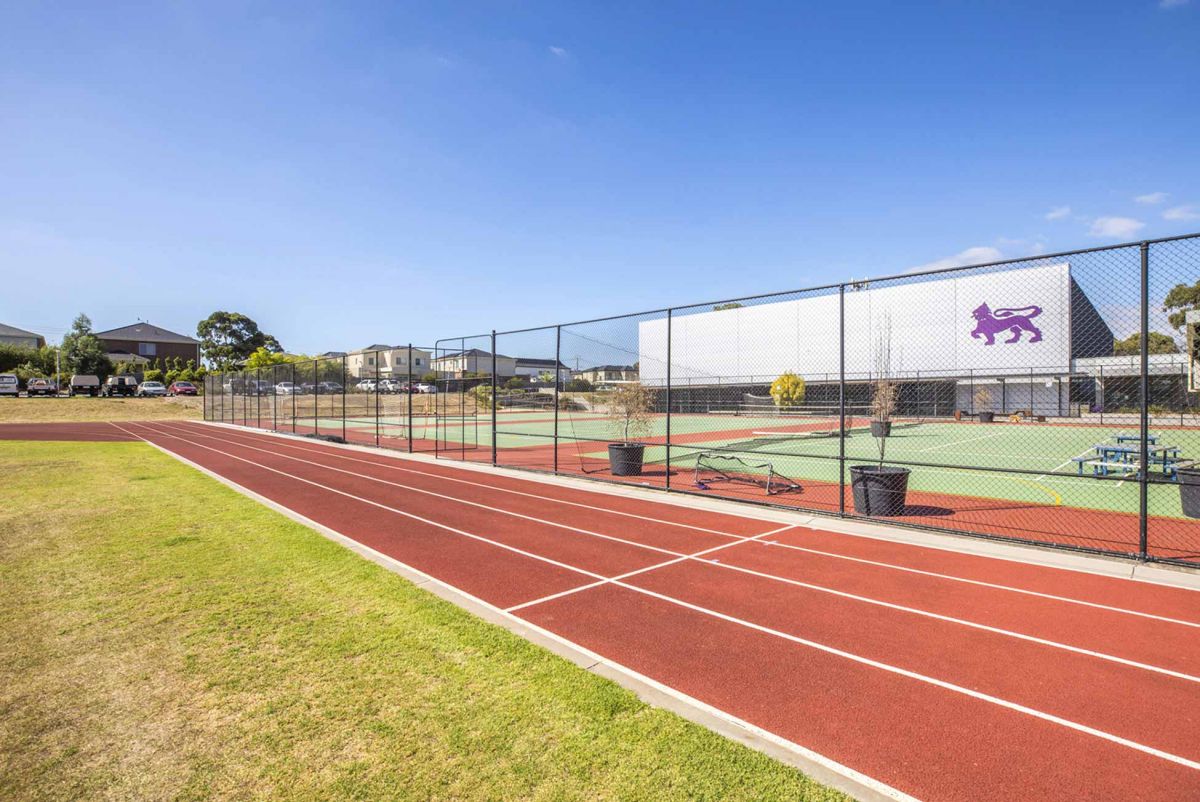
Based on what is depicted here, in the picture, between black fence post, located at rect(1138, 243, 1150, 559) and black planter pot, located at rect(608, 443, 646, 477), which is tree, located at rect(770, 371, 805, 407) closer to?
black planter pot, located at rect(608, 443, 646, 477)

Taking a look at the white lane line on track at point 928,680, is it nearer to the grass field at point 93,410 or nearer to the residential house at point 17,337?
the grass field at point 93,410

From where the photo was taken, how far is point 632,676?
13.7 feet

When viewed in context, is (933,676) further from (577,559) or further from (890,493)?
(890,493)

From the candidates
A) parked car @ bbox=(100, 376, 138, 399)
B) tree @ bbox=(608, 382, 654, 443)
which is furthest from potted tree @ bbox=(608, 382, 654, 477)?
parked car @ bbox=(100, 376, 138, 399)

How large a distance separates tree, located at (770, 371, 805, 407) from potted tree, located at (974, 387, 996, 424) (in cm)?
1017

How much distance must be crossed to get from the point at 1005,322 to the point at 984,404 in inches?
194

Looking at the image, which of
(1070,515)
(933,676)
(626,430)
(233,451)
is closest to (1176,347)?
(1070,515)

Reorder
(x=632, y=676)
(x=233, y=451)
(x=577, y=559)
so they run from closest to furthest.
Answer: (x=632, y=676), (x=577, y=559), (x=233, y=451)

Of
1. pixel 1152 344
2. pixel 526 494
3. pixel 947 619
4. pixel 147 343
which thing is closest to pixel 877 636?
pixel 947 619

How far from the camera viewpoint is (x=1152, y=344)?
891 centimetres

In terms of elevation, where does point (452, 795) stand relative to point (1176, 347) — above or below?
below

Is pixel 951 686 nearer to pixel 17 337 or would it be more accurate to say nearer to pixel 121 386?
pixel 121 386

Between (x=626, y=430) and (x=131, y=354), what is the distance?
10942cm

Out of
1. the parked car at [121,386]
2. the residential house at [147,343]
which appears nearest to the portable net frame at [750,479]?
the parked car at [121,386]
